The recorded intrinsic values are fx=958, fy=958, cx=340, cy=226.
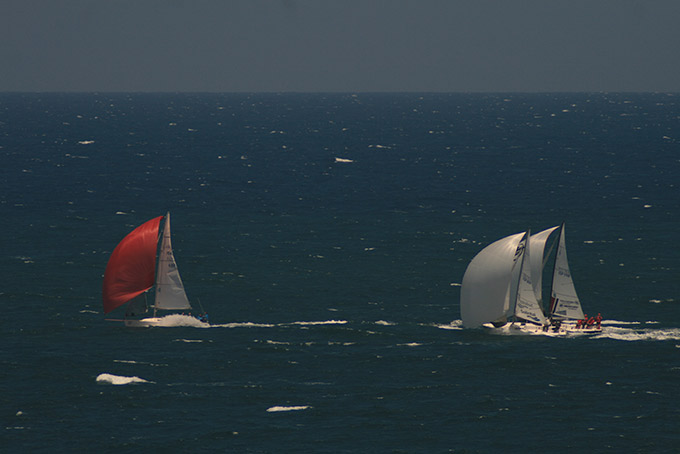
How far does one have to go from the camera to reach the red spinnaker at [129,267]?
226 ft

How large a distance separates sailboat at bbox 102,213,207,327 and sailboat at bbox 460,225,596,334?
1943cm

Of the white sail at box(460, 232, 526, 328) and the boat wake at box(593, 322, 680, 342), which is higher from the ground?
the white sail at box(460, 232, 526, 328)

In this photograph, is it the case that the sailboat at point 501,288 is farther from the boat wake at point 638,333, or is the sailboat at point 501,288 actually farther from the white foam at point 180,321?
the white foam at point 180,321

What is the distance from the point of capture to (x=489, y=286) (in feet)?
222

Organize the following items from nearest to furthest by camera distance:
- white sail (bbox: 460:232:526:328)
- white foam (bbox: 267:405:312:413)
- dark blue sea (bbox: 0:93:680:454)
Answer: dark blue sea (bbox: 0:93:680:454), white foam (bbox: 267:405:312:413), white sail (bbox: 460:232:526:328)

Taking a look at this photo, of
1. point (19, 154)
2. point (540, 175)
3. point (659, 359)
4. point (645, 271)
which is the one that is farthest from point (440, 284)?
point (19, 154)

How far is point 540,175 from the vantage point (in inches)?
6097

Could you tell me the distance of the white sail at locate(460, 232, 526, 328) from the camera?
2660 inches

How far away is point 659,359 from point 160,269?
35.1m

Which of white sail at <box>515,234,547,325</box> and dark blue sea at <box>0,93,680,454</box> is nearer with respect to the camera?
dark blue sea at <box>0,93,680,454</box>

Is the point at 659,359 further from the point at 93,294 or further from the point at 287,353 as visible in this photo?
the point at 93,294

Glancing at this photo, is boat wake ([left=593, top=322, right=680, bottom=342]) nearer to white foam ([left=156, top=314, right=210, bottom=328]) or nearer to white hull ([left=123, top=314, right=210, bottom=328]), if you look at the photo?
white foam ([left=156, top=314, right=210, bottom=328])

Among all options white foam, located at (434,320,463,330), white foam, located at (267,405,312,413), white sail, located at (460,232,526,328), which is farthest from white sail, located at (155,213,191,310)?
white sail, located at (460,232,526,328)

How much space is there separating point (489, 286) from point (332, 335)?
38.1ft
